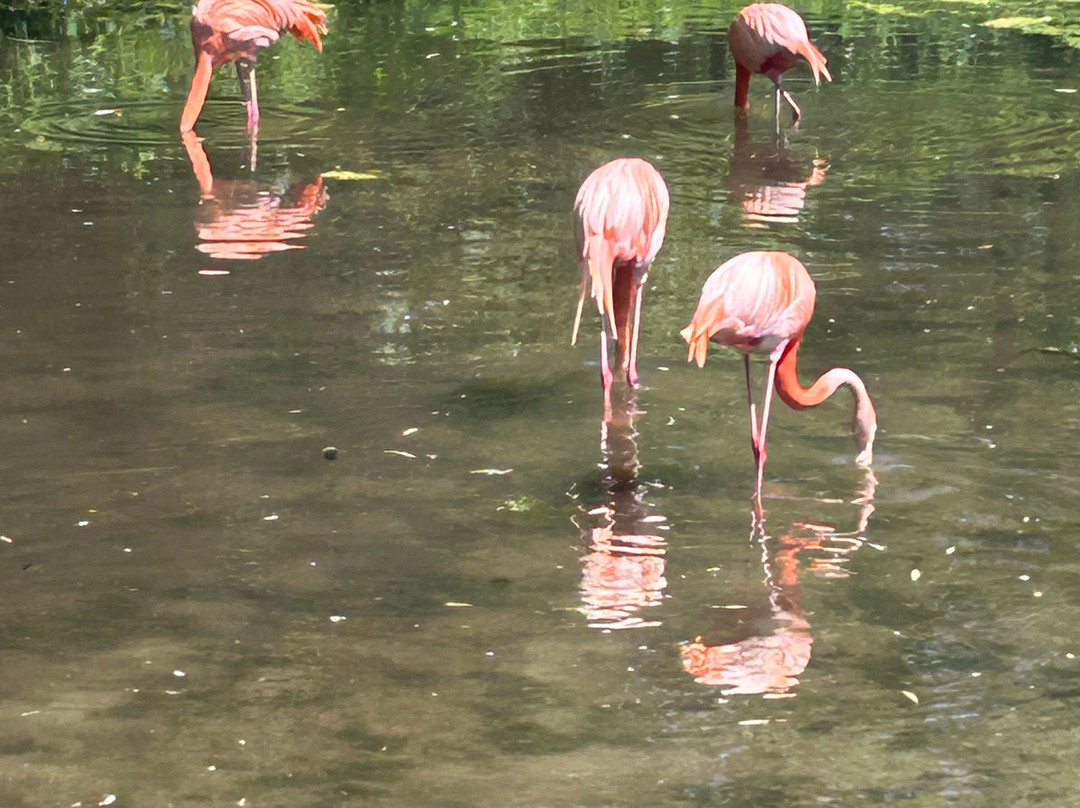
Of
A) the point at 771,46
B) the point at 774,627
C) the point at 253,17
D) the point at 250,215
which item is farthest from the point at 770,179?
the point at 774,627

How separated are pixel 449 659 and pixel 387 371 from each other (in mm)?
2323

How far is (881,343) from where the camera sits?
6.89 m

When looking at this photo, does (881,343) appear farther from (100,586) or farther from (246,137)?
(246,137)

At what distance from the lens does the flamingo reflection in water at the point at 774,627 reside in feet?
14.8

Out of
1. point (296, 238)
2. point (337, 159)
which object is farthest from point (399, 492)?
point (337, 159)

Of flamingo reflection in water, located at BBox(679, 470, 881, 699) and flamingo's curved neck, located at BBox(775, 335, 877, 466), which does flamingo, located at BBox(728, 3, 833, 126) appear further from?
flamingo reflection in water, located at BBox(679, 470, 881, 699)

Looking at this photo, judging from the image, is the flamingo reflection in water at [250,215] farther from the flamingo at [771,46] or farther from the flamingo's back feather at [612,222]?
the flamingo at [771,46]

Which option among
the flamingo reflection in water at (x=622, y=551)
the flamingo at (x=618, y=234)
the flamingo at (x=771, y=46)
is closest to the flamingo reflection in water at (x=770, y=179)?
the flamingo at (x=771, y=46)

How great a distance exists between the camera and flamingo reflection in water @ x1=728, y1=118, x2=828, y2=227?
28.7ft

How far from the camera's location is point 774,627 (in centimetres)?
477

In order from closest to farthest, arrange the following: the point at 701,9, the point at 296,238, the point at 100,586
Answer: the point at 100,586
the point at 296,238
the point at 701,9

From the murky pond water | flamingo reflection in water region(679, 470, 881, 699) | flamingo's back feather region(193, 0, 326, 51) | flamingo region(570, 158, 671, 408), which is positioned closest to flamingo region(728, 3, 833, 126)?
the murky pond water

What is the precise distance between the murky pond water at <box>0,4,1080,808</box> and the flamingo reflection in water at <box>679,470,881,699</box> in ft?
0.04

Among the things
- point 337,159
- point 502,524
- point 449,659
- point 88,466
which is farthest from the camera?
point 337,159
